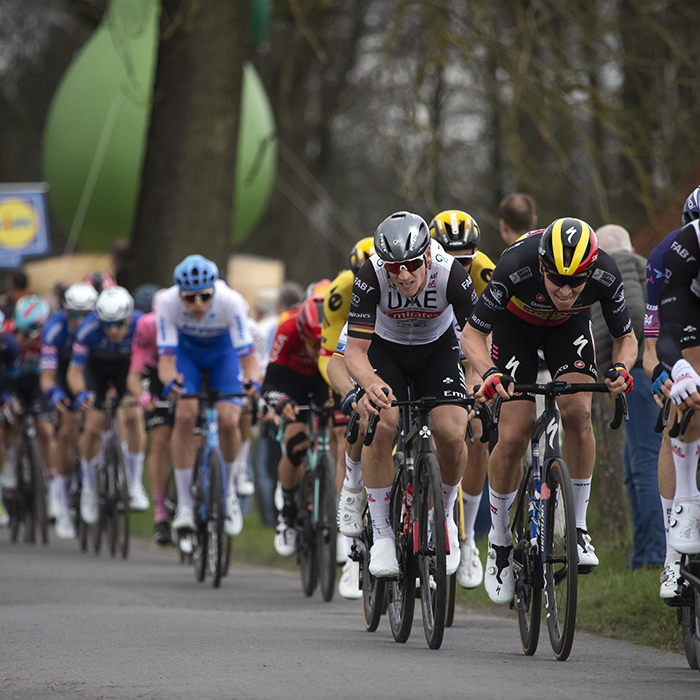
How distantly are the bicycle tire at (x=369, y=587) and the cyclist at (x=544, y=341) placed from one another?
0.73 m

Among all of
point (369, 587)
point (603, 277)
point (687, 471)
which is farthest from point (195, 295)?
point (687, 471)

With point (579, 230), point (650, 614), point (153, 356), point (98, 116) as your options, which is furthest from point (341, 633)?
point (98, 116)

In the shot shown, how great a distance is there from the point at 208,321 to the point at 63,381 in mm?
4438

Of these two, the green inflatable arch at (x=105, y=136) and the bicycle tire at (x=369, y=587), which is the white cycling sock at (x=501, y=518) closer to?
the bicycle tire at (x=369, y=587)

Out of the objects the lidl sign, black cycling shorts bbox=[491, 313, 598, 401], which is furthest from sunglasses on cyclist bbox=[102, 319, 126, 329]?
the lidl sign

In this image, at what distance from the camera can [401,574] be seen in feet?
23.9

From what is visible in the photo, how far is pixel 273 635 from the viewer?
7.60m

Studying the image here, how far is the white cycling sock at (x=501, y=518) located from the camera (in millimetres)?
7230

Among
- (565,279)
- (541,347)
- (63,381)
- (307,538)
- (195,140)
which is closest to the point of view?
(565,279)

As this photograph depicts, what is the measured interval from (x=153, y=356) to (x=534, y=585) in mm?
6920

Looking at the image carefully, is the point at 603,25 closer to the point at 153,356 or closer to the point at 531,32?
the point at 531,32

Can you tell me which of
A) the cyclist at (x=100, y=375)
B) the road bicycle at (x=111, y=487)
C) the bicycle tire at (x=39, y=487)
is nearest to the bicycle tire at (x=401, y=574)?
the road bicycle at (x=111, y=487)

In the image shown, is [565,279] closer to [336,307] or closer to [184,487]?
[336,307]

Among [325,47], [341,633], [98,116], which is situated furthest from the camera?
[325,47]
